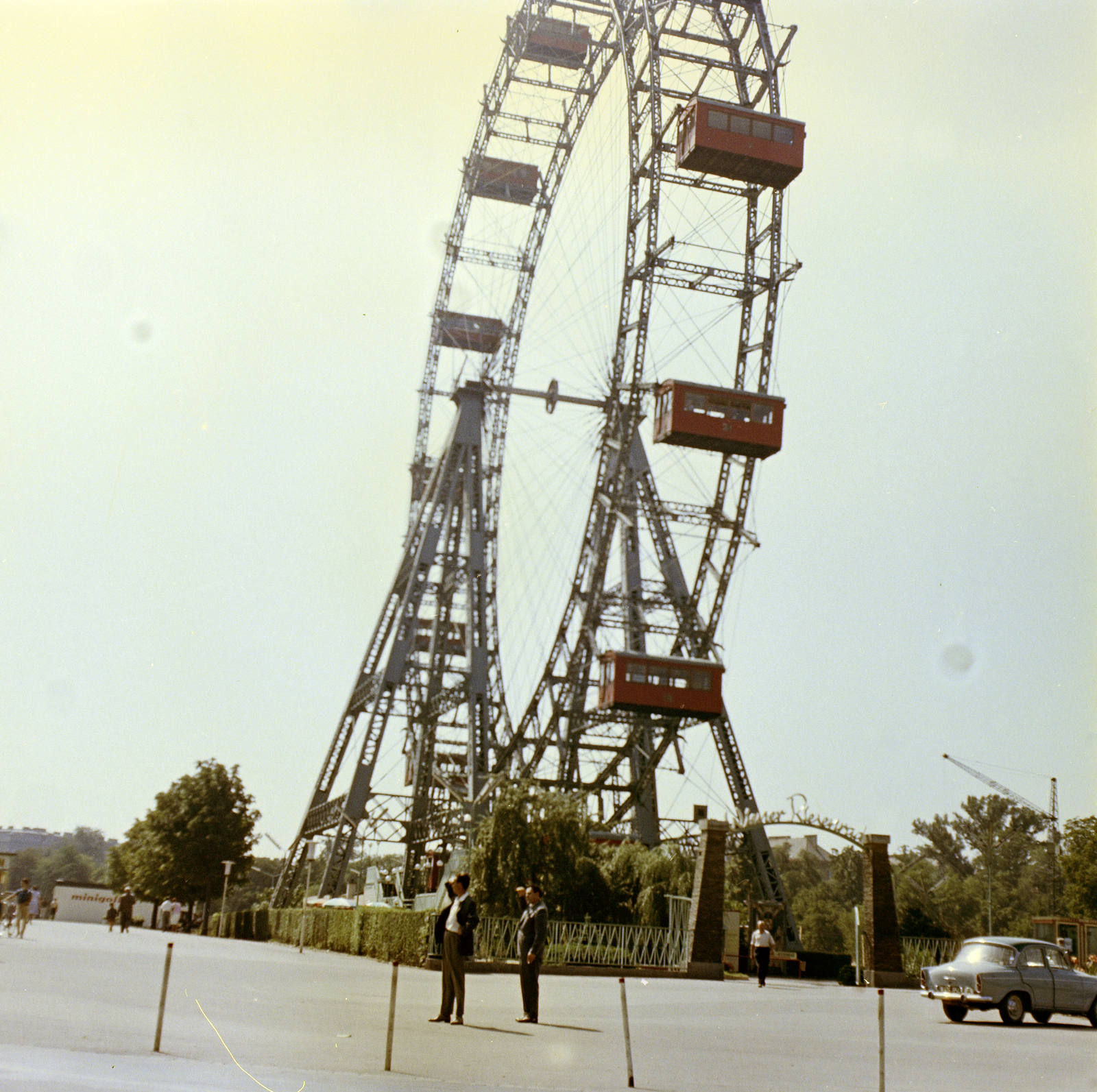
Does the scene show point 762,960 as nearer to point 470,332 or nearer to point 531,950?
point 531,950

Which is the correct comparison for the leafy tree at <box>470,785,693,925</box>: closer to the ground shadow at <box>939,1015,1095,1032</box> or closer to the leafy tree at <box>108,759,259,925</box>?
the ground shadow at <box>939,1015,1095,1032</box>

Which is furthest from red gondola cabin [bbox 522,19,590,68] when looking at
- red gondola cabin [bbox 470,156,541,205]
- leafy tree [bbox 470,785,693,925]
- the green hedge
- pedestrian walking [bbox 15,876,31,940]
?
pedestrian walking [bbox 15,876,31,940]

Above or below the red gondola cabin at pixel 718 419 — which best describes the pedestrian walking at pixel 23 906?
below

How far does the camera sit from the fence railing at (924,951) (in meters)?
32.6

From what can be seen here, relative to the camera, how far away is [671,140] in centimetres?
4150

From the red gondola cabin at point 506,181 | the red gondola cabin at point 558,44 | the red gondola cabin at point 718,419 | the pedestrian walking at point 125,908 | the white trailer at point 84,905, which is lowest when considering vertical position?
the white trailer at point 84,905

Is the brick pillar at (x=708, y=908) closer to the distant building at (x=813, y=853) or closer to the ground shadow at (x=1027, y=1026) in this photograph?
the ground shadow at (x=1027, y=1026)

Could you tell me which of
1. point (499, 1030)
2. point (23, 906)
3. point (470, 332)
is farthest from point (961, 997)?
point (470, 332)

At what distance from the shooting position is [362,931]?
28078mm

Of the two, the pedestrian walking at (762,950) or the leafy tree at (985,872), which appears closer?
the pedestrian walking at (762,950)

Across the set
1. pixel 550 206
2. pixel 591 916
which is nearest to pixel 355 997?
pixel 591 916

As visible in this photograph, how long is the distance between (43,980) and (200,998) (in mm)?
2758

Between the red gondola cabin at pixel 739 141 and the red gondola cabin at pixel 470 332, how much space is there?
65.3 feet

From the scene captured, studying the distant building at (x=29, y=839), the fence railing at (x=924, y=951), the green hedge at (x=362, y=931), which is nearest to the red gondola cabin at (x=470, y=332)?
the green hedge at (x=362, y=931)
